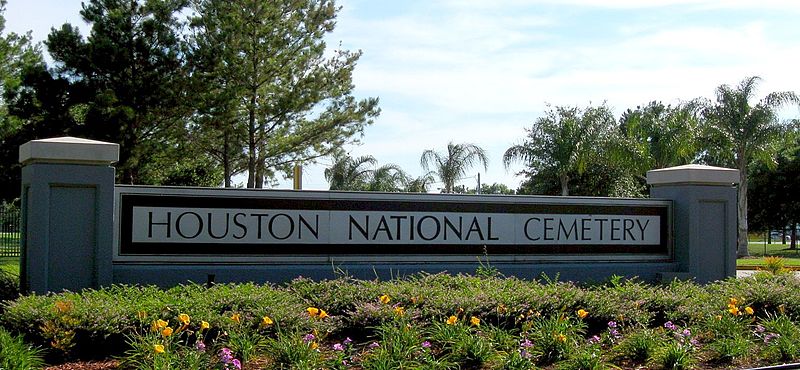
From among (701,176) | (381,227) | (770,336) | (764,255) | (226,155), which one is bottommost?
(764,255)

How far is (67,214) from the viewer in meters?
10.6

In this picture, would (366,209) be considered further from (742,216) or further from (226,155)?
(742,216)

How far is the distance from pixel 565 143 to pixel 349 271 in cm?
2511

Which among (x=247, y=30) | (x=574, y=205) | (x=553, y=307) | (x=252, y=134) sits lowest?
(x=553, y=307)

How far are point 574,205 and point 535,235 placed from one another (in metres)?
0.80

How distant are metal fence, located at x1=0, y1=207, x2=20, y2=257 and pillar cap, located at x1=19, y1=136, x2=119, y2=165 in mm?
→ 19073

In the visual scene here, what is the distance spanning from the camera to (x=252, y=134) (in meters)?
30.1

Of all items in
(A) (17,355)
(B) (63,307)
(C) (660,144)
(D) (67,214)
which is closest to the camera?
(A) (17,355)

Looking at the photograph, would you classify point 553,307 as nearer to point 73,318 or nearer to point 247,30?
point 73,318

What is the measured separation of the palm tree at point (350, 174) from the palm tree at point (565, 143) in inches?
246

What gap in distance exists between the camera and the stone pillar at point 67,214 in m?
10.4

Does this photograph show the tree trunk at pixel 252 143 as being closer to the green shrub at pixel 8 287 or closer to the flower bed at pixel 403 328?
the green shrub at pixel 8 287

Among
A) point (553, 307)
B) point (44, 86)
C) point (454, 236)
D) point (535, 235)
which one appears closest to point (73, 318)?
point (553, 307)

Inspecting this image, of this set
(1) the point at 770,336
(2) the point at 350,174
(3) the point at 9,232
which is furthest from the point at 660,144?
(1) the point at 770,336
